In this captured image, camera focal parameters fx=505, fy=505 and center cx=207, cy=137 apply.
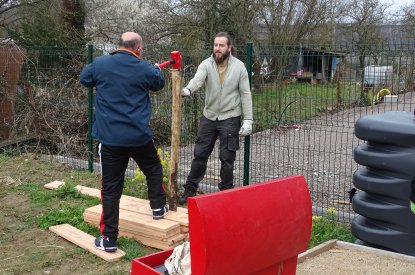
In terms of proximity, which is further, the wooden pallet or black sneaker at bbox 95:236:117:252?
the wooden pallet

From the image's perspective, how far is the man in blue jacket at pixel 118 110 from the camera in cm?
436

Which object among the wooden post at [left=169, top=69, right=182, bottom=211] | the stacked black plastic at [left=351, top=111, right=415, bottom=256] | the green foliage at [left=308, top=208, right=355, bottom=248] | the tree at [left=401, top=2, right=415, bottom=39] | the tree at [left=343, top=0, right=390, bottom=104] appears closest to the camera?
the stacked black plastic at [left=351, top=111, right=415, bottom=256]

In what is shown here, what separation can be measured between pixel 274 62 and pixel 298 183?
3.17 m

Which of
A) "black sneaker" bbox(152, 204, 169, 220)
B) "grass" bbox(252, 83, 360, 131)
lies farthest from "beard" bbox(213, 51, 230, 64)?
"black sneaker" bbox(152, 204, 169, 220)

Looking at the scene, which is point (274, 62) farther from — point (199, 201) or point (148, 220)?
point (199, 201)

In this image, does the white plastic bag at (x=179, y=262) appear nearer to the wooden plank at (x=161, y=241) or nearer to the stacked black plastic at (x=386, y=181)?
the wooden plank at (x=161, y=241)

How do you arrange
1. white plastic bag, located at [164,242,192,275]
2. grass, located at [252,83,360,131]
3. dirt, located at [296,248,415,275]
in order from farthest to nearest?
grass, located at [252,83,360,131] < dirt, located at [296,248,415,275] < white plastic bag, located at [164,242,192,275]

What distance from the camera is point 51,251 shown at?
4703 mm

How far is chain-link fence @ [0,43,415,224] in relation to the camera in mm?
5633

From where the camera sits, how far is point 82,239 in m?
4.88

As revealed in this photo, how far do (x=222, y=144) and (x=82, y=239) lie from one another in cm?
189

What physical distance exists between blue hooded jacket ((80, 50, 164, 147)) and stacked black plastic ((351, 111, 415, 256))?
6.32 ft

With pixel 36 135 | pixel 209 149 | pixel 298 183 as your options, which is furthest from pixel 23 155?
pixel 298 183

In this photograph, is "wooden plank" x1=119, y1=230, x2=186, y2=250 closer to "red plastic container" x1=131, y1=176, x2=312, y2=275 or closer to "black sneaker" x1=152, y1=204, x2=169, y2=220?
"black sneaker" x1=152, y1=204, x2=169, y2=220
